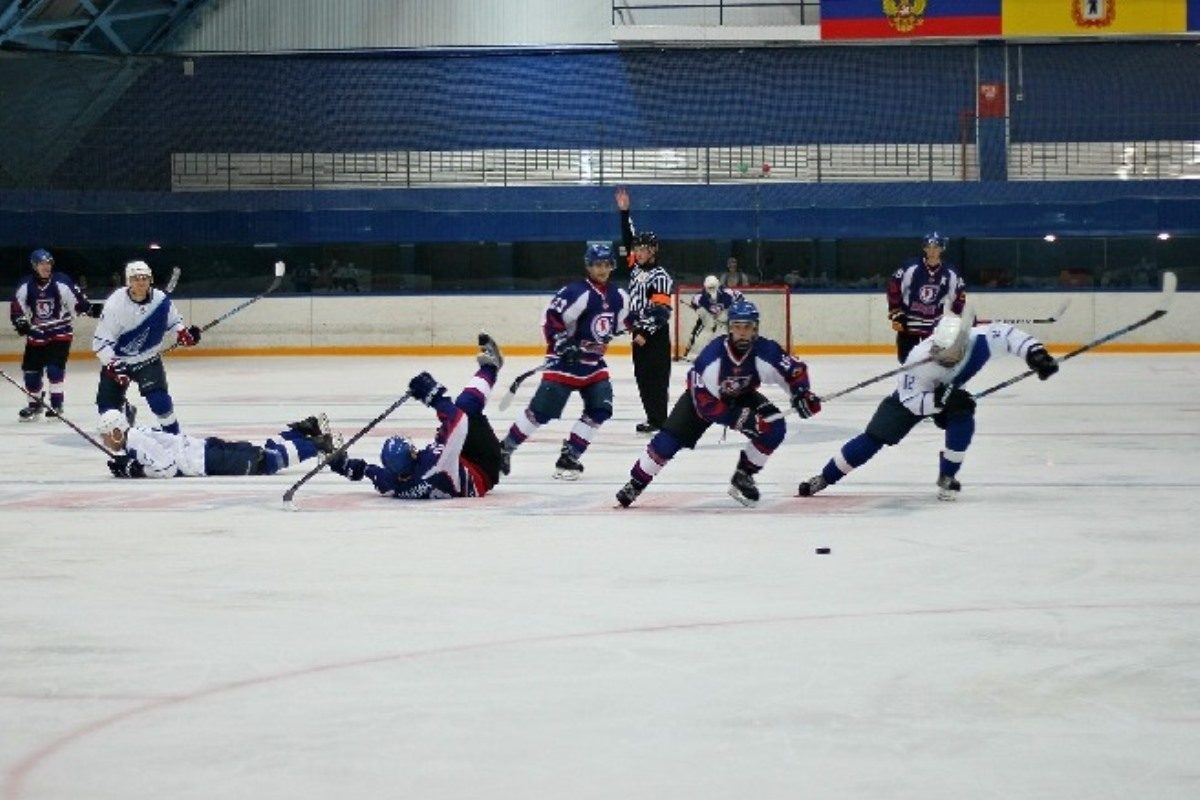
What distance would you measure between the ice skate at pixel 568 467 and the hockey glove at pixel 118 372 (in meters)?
3.04

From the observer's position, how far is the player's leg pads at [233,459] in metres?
11.1

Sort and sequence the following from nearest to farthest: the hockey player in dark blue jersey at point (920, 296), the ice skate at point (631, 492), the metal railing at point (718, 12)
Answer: the ice skate at point (631, 492), the hockey player in dark blue jersey at point (920, 296), the metal railing at point (718, 12)

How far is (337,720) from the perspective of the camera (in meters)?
5.26

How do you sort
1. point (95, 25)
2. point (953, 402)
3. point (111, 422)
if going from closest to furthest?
point (953, 402) < point (111, 422) < point (95, 25)

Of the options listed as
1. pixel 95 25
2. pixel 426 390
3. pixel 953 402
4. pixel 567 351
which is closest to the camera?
pixel 426 390

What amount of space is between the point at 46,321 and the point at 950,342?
30.4ft

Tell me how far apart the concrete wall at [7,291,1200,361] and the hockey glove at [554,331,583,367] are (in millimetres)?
14698

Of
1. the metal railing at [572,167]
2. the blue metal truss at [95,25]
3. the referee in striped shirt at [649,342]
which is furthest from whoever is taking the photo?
the blue metal truss at [95,25]

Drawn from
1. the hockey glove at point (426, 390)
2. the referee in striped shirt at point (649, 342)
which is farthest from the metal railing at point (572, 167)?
the hockey glove at point (426, 390)

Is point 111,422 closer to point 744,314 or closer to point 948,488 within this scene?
point 744,314

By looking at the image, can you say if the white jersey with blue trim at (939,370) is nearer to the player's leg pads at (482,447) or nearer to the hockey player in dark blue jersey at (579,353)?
the player's leg pads at (482,447)

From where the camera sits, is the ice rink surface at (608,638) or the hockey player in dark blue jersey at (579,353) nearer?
the ice rink surface at (608,638)

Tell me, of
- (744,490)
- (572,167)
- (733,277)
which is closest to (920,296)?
(744,490)

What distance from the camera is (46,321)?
1702 cm
